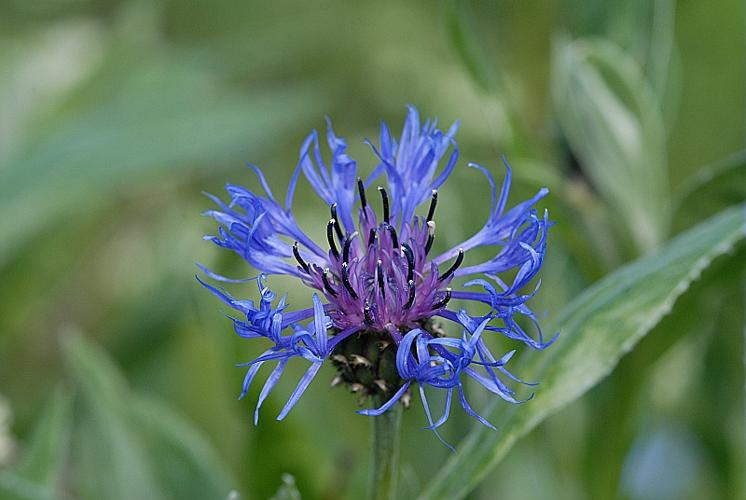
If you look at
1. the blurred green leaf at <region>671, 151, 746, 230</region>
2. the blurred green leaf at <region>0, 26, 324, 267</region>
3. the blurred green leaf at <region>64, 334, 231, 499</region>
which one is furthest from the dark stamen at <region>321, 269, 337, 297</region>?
the blurred green leaf at <region>0, 26, 324, 267</region>

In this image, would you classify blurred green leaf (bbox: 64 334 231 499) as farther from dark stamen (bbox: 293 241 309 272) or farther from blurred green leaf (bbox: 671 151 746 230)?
blurred green leaf (bbox: 671 151 746 230)

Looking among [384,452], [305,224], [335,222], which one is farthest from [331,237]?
[305,224]

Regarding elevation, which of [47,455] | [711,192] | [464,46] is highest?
[464,46]

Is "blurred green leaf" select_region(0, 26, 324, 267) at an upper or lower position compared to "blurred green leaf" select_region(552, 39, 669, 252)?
upper

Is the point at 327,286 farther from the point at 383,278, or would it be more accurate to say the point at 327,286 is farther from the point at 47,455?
the point at 47,455

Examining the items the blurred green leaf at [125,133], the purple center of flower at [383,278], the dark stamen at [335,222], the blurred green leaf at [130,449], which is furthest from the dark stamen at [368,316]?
the blurred green leaf at [125,133]

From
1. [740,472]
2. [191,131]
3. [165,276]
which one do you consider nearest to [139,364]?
[165,276]
